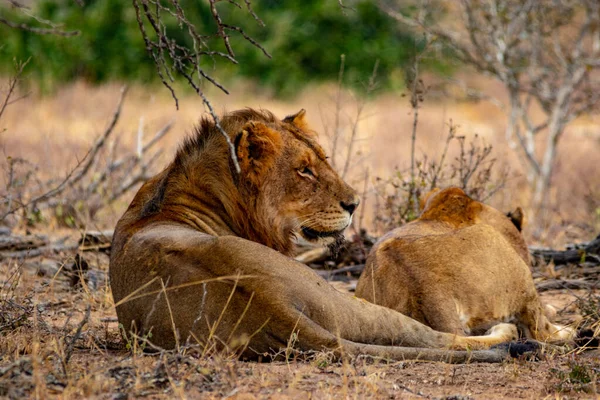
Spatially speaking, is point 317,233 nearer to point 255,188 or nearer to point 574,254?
point 255,188

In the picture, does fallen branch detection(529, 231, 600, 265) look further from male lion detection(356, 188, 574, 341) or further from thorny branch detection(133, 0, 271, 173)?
thorny branch detection(133, 0, 271, 173)

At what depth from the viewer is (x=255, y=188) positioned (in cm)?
480

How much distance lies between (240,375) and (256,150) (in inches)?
58.8

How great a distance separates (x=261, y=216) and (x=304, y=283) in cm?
83

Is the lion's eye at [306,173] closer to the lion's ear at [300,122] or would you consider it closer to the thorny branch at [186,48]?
the lion's ear at [300,122]

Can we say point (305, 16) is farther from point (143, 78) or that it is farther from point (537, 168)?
point (537, 168)

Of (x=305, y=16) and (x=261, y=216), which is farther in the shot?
(x=305, y=16)

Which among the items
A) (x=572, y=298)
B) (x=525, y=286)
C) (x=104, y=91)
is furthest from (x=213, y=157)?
(x=104, y=91)

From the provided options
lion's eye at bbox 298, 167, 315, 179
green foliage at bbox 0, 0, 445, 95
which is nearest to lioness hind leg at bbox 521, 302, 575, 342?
lion's eye at bbox 298, 167, 315, 179

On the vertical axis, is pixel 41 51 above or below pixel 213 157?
above

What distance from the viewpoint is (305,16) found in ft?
80.0

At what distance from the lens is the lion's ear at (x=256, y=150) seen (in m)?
4.70

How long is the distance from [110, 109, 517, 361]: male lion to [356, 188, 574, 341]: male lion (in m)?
0.20

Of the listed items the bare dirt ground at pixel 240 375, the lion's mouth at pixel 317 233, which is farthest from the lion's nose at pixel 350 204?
the bare dirt ground at pixel 240 375
